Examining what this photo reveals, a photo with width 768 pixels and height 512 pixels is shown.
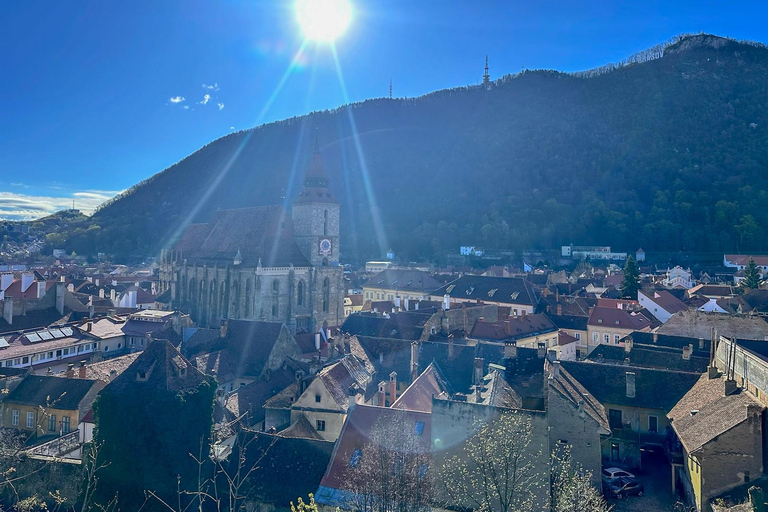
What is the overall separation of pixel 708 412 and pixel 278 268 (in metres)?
38.5

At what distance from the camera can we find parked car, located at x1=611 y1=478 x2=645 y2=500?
2111 centimetres

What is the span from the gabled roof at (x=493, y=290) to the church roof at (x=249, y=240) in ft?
69.8

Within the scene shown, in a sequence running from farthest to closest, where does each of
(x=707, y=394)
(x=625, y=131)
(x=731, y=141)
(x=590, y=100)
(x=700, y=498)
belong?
1. (x=590, y=100)
2. (x=625, y=131)
3. (x=731, y=141)
4. (x=707, y=394)
5. (x=700, y=498)

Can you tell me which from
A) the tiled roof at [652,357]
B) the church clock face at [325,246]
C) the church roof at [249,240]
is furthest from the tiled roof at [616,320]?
the church roof at [249,240]

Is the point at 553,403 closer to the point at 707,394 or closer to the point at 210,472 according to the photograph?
the point at 707,394

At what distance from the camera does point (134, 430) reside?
19.2 meters

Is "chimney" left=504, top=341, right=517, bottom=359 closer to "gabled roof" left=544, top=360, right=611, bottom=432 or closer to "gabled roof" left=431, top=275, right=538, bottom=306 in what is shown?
"gabled roof" left=544, top=360, right=611, bottom=432

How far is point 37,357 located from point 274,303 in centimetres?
2033

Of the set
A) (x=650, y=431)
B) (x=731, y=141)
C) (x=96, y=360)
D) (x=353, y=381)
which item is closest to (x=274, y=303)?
(x=96, y=360)

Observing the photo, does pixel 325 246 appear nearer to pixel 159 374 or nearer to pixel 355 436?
pixel 159 374

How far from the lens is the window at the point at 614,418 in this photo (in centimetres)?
2577

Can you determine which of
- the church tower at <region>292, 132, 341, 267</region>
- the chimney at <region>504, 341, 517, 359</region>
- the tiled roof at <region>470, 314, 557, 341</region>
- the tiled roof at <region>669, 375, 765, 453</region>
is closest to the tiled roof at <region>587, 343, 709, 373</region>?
the tiled roof at <region>669, 375, 765, 453</region>

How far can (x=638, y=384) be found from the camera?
86.8 ft

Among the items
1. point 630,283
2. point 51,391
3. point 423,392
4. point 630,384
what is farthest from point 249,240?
point 630,283
